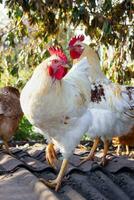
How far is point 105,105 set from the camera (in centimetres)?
427

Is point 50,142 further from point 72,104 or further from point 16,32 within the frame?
point 16,32

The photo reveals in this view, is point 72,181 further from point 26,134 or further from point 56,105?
point 26,134

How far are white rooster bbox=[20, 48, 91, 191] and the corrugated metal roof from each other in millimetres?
146

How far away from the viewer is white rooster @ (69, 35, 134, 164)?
4145mm

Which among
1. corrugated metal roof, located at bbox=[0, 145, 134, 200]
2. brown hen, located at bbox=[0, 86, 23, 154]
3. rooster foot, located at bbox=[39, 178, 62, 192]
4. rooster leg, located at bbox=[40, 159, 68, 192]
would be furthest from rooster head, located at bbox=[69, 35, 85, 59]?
rooster foot, located at bbox=[39, 178, 62, 192]

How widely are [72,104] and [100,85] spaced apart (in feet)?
3.94

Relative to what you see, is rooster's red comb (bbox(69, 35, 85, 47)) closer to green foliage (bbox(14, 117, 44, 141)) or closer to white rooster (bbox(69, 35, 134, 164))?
white rooster (bbox(69, 35, 134, 164))

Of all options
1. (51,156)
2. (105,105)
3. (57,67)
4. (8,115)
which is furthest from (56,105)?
(8,115)

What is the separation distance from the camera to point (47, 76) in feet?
10.2

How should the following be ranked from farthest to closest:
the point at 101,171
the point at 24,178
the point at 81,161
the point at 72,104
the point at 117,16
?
the point at 117,16
the point at 81,161
the point at 101,171
the point at 72,104
the point at 24,178

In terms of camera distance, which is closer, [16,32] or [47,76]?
[47,76]

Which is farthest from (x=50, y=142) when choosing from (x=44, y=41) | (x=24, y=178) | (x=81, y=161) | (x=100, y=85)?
(x=44, y=41)

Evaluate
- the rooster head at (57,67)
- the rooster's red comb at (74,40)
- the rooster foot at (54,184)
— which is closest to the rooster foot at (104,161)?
the rooster foot at (54,184)

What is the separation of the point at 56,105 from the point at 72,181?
0.58 meters
